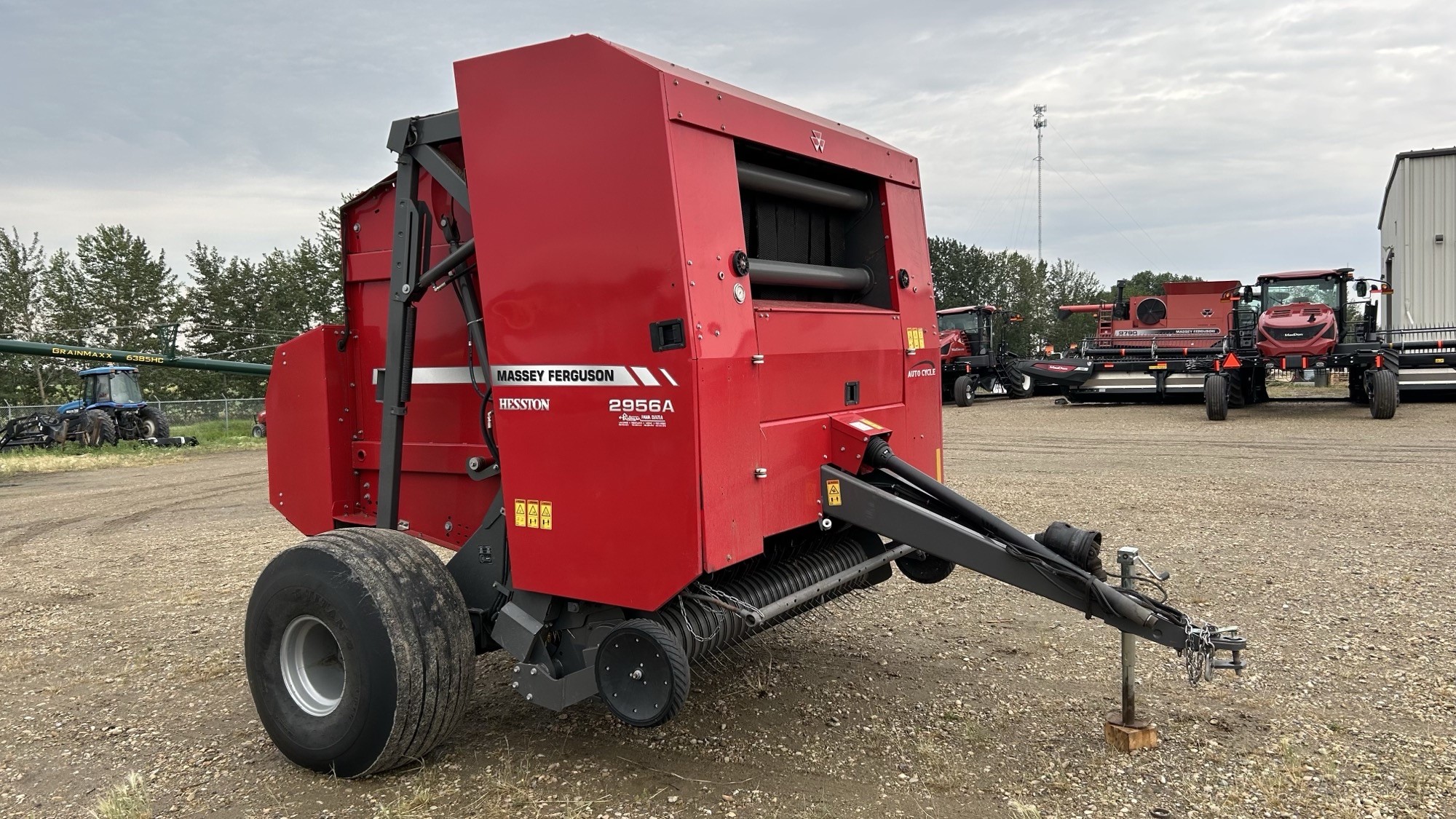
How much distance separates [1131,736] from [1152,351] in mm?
19838

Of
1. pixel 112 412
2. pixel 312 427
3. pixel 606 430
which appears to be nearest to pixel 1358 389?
pixel 606 430

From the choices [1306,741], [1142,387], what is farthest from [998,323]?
[1306,741]

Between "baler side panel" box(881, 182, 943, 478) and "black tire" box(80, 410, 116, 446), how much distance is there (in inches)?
941

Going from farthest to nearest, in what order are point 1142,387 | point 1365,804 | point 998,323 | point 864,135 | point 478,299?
point 998,323
point 1142,387
point 864,135
point 478,299
point 1365,804

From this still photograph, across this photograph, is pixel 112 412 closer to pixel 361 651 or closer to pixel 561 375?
pixel 361 651

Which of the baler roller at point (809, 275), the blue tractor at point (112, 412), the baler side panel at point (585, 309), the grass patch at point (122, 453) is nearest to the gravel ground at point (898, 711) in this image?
the baler side panel at point (585, 309)

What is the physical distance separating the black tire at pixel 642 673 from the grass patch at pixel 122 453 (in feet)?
62.6

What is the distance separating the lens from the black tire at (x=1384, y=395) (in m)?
16.6

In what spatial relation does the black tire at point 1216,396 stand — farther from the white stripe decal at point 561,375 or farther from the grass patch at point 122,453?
the grass patch at point 122,453

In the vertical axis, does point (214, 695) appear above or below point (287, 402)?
below

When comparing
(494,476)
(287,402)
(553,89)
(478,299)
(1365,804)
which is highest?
(553,89)

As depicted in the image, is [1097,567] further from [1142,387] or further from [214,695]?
[1142,387]

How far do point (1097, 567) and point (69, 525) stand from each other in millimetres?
11315

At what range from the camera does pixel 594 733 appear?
3.97 metres
